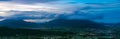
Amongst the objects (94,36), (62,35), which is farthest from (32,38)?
(94,36)

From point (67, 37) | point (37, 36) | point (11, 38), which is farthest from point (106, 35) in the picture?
point (11, 38)

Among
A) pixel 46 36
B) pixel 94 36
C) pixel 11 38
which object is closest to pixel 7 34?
pixel 11 38

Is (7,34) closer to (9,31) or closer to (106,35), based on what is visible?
(9,31)

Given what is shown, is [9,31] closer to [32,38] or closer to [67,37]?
[32,38]

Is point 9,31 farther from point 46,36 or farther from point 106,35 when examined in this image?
point 106,35

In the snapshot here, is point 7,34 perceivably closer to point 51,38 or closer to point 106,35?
point 51,38
